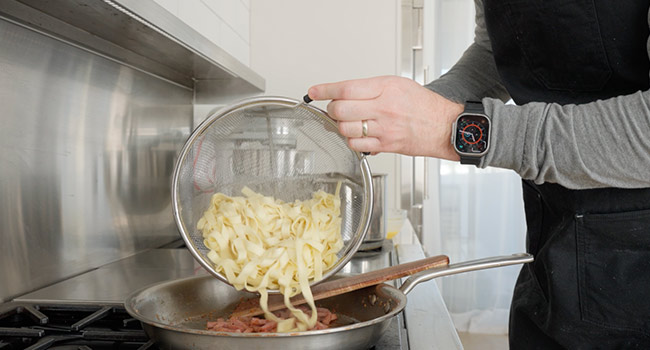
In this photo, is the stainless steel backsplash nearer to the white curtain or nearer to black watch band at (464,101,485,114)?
black watch band at (464,101,485,114)

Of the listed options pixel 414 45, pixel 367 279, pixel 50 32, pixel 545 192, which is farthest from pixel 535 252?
pixel 414 45

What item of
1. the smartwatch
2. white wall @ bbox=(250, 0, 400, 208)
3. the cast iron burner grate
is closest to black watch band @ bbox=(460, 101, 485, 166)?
the smartwatch

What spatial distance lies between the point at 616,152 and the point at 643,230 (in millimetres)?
260

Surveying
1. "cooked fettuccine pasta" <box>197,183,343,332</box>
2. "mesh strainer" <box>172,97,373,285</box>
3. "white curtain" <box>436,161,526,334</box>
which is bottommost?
"white curtain" <box>436,161,526,334</box>

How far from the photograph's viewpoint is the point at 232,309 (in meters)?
1.02

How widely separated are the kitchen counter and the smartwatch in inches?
11.0

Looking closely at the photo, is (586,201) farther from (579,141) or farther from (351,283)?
(351,283)

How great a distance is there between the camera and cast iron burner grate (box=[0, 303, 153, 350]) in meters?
0.82

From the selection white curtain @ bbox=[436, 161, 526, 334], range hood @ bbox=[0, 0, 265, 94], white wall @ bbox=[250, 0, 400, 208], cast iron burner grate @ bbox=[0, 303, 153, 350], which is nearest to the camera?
cast iron burner grate @ bbox=[0, 303, 153, 350]

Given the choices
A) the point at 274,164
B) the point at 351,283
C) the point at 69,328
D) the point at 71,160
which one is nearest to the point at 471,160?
the point at 351,283

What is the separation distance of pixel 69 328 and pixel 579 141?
802 mm

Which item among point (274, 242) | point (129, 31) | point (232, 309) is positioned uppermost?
point (129, 31)

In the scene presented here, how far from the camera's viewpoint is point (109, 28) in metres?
1.16

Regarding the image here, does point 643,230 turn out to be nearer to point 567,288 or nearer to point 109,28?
point 567,288
